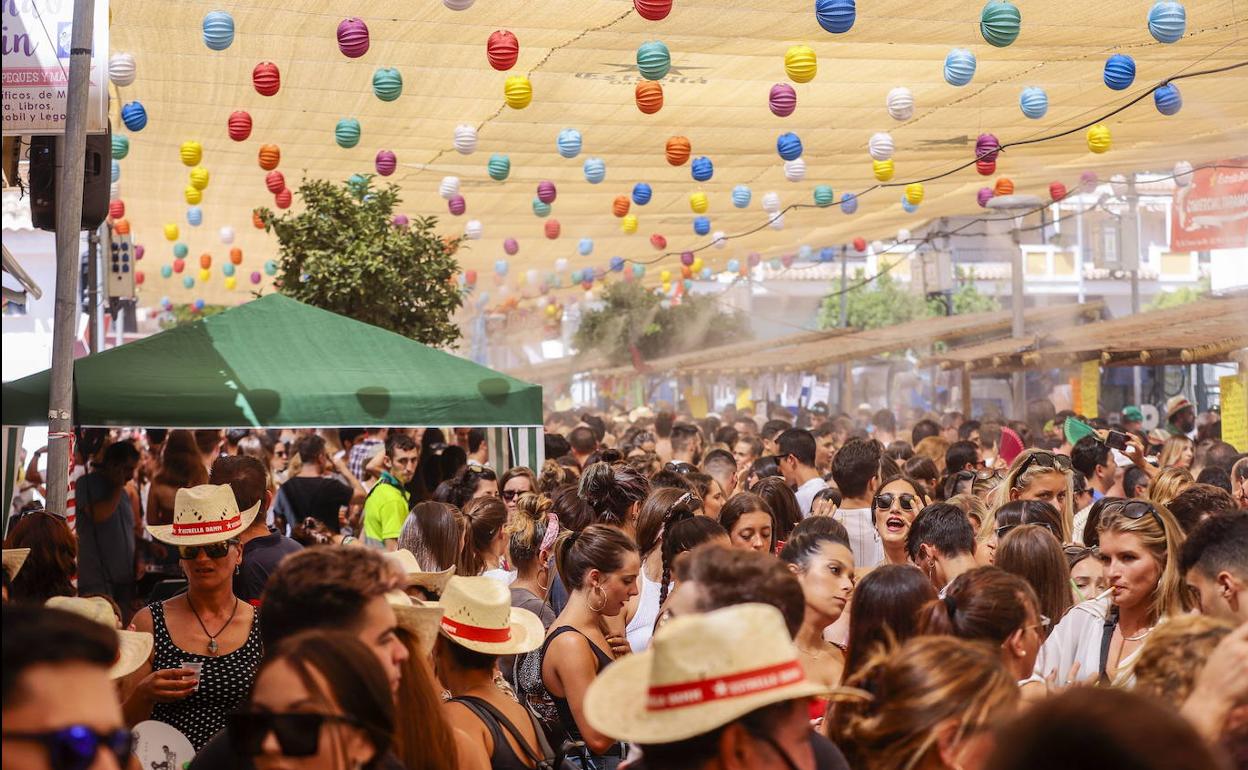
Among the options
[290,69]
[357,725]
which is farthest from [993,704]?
[290,69]

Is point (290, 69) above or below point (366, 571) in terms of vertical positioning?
above

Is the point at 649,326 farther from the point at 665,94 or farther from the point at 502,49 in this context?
the point at 502,49

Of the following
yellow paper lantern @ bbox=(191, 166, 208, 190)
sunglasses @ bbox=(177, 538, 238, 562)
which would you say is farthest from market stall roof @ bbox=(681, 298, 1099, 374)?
sunglasses @ bbox=(177, 538, 238, 562)

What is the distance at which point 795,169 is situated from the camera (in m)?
13.7

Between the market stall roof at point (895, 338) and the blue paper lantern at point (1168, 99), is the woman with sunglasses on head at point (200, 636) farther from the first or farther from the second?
the market stall roof at point (895, 338)

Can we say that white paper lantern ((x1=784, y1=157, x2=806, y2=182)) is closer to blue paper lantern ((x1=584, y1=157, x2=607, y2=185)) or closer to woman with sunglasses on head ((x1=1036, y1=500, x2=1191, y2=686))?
blue paper lantern ((x1=584, y1=157, x2=607, y2=185))

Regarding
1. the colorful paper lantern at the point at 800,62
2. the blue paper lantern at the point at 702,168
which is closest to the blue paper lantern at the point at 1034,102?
the colorful paper lantern at the point at 800,62

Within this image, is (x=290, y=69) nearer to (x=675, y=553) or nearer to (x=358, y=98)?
(x=358, y=98)

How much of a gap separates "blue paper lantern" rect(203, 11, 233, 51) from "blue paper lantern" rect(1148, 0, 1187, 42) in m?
5.63

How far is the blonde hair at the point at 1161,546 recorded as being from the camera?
4.48m

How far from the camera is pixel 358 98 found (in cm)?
1115

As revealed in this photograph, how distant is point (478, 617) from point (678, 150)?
30.0 feet

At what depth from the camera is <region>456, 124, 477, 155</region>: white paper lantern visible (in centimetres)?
1200

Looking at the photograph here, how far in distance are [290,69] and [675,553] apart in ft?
20.5
